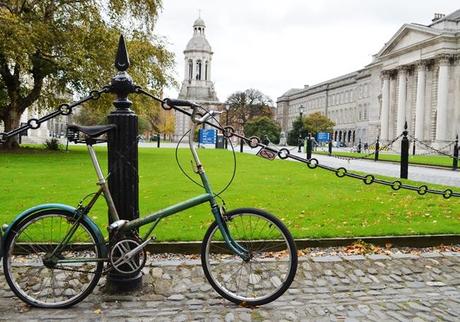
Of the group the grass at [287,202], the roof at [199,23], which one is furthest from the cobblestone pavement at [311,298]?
the roof at [199,23]

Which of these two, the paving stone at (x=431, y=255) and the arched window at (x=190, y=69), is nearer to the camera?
the paving stone at (x=431, y=255)

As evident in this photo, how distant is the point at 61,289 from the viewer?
4570mm

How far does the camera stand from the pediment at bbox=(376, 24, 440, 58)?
6506 cm

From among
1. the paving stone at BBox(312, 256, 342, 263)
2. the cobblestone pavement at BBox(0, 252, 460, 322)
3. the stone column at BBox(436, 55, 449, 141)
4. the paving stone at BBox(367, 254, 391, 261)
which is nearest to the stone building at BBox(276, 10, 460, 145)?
the stone column at BBox(436, 55, 449, 141)

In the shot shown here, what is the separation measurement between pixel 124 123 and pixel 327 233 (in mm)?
3368

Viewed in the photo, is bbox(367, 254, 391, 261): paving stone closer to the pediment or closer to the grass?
the grass

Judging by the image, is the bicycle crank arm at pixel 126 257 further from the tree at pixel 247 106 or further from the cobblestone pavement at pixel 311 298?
the tree at pixel 247 106

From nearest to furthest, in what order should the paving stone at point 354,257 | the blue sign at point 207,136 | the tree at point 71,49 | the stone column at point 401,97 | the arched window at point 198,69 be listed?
the paving stone at point 354,257
the tree at point 71,49
the blue sign at point 207,136
the stone column at point 401,97
the arched window at point 198,69

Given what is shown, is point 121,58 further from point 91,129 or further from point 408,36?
point 408,36

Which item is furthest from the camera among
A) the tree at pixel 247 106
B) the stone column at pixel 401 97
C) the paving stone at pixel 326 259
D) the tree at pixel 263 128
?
the tree at pixel 247 106

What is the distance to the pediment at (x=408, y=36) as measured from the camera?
65062mm

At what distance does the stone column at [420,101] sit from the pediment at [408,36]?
358 centimetres

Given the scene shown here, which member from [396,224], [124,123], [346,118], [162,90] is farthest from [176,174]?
[346,118]

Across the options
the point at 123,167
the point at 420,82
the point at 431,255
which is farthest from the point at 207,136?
the point at 123,167
